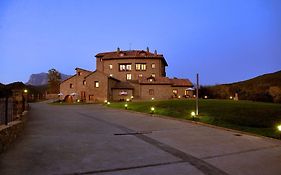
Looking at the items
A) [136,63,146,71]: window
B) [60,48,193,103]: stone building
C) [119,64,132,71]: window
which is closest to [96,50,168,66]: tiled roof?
[60,48,193,103]: stone building

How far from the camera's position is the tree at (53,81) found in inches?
3625

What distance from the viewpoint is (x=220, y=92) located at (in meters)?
61.1

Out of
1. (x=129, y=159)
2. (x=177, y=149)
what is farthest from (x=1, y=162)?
(x=177, y=149)

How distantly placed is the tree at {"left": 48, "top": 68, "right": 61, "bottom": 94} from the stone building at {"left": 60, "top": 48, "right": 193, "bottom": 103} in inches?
722

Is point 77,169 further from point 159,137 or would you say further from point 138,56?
point 138,56

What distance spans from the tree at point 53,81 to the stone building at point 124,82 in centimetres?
1833

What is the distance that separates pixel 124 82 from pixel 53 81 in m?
34.4

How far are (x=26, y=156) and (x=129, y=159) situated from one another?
3418mm

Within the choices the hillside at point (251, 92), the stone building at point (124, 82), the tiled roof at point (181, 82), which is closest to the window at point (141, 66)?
the stone building at point (124, 82)

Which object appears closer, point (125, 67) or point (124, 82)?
point (124, 82)

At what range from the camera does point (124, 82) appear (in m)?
66.5

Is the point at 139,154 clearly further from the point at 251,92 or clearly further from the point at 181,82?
the point at 181,82

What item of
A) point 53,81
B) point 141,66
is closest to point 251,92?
point 141,66

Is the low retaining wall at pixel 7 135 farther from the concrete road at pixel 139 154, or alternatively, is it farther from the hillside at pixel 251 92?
the hillside at pixel 251 92
